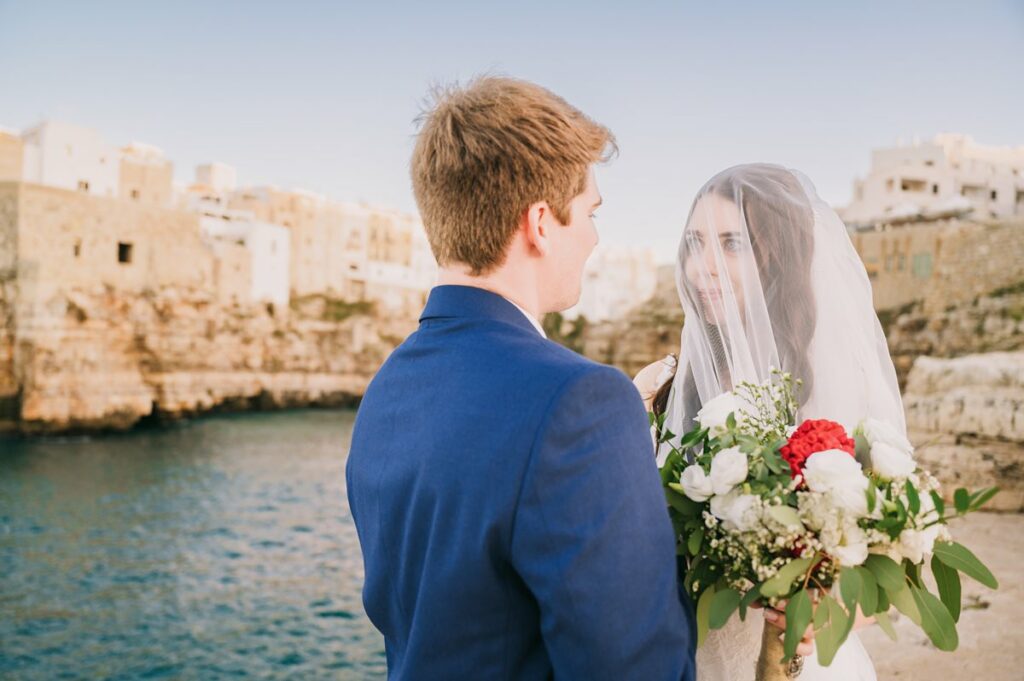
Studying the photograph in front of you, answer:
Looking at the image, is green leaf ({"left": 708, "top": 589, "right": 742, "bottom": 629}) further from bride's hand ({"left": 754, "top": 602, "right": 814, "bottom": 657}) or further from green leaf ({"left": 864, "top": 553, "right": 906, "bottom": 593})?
green leaf ({"left": 864, "top": 553, "right": 906, "bottom": 593})

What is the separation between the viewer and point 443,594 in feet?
4.73

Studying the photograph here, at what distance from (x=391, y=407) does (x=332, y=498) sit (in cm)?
2479

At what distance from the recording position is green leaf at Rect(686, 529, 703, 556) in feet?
5.94

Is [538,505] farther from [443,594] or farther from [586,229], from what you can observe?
[586,229]

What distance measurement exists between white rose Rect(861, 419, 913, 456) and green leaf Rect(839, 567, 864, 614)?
0.35 m

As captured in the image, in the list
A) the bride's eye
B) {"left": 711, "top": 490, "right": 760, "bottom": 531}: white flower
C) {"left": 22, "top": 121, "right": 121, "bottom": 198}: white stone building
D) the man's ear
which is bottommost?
{"left": 711, "top": 490, "right": 760, "bottom": 531}: white flower

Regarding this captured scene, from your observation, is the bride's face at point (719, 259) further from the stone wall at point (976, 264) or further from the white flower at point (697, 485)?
the stone wall at point (976, 264)

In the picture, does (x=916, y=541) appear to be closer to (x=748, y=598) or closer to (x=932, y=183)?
(x=748, y=598)

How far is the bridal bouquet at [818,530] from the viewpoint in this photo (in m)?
1.68

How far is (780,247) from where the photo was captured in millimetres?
2979

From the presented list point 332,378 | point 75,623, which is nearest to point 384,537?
point 75,623

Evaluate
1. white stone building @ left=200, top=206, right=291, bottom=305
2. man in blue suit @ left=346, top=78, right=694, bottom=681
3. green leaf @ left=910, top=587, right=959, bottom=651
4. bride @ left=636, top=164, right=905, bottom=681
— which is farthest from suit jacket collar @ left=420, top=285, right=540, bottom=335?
white stone building @ left=200, top=206, right=291, bottom=305

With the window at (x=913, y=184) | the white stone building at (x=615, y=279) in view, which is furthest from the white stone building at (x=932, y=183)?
the white stone building at (x=615, y=279)

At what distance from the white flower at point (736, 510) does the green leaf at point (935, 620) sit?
534 millimetres
